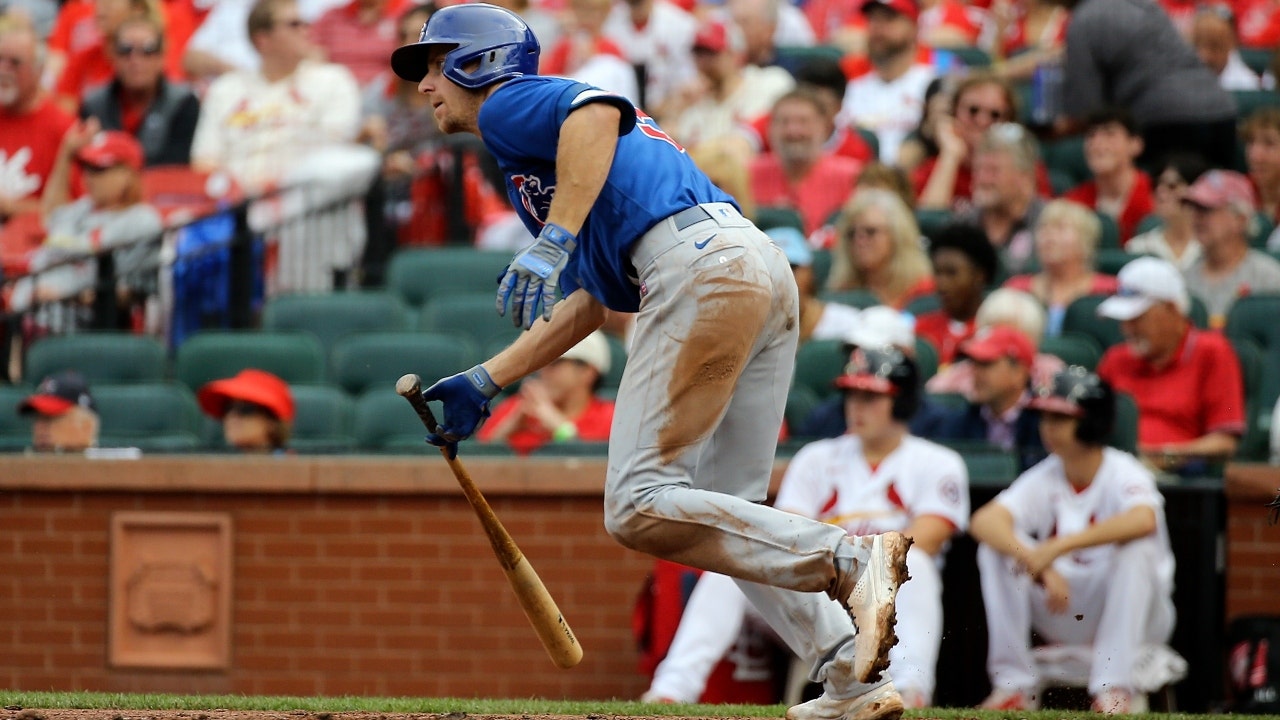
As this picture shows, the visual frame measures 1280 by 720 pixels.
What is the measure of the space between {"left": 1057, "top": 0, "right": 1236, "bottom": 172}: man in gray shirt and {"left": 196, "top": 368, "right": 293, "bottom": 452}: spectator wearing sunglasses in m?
4.85

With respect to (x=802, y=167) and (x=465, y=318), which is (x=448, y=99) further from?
(x=802, y=167)

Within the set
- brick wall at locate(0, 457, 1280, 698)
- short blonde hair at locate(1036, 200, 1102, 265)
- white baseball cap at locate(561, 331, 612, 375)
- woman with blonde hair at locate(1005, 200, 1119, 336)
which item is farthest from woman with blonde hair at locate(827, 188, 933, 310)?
brick wall at locate(0, 457, 1280, 698)

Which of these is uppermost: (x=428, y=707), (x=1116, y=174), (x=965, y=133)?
(x=965, y=133)

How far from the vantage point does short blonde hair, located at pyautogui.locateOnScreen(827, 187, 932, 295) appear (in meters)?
9.02

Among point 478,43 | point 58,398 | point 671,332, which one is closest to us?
point 671,332

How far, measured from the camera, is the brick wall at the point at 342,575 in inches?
311

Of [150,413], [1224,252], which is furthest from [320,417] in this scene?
[1224,252]

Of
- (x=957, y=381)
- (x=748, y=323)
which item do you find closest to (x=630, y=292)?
(x=748, y=323)

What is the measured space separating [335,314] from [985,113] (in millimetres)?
3729

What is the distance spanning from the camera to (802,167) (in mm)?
10203

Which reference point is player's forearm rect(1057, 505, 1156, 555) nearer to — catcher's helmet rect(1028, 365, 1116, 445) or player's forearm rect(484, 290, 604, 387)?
catcher's helmet rect(1028, 365, 1116, 445)

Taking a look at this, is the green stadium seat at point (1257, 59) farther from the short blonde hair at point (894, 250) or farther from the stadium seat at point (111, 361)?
the stadium seat at point (111, 361)

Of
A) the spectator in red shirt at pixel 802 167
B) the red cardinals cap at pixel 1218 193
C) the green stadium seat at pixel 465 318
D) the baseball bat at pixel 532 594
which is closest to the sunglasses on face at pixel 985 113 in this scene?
the spectator in red shirt at pixel 802 167

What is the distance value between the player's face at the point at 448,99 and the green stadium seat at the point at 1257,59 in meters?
8.38
